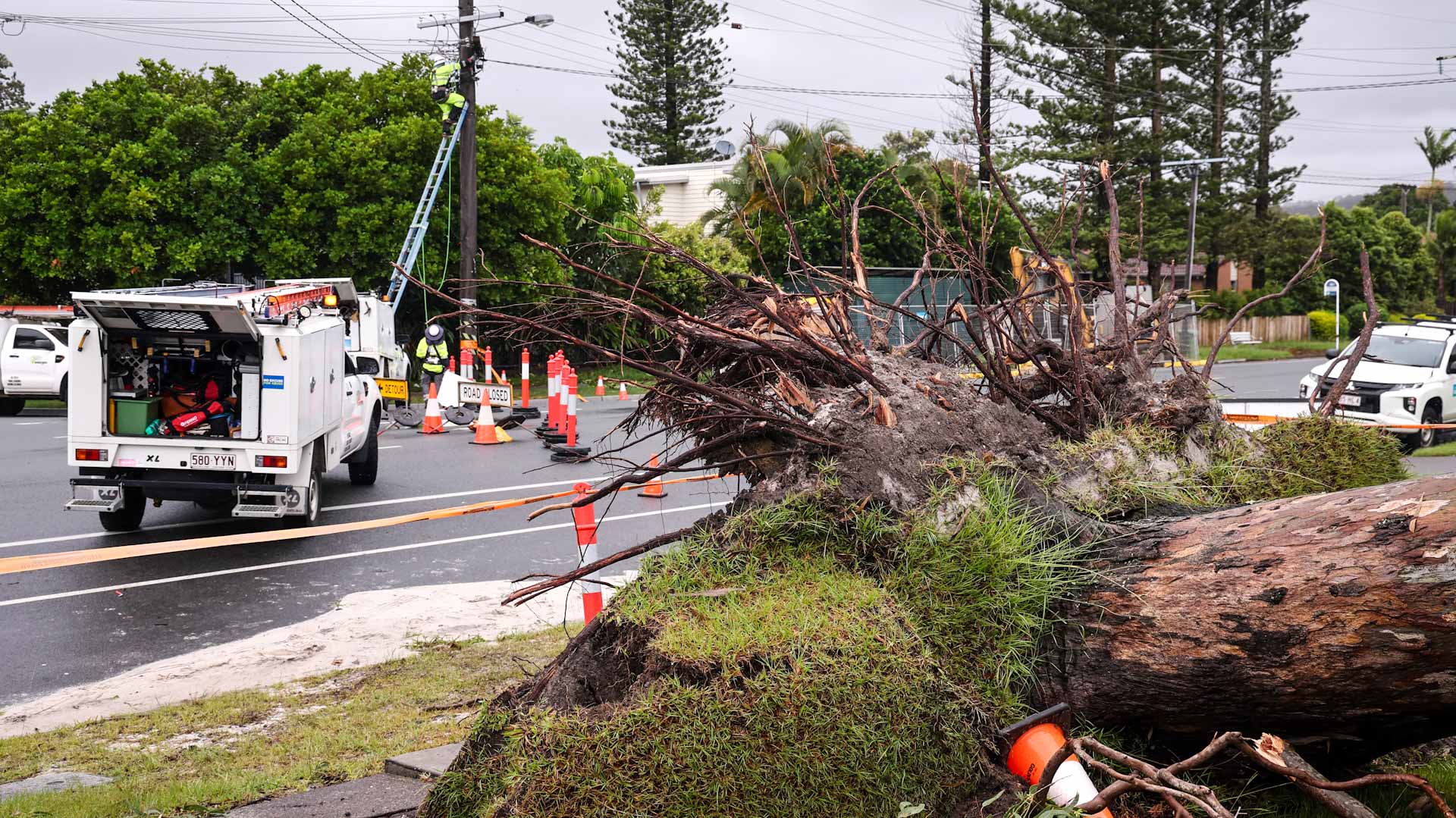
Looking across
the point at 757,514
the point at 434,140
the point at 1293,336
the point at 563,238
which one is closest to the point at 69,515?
the point at 757,514

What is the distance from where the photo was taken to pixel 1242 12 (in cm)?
4325

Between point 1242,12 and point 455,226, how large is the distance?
110 feet

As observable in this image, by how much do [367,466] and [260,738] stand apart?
25.4 feet

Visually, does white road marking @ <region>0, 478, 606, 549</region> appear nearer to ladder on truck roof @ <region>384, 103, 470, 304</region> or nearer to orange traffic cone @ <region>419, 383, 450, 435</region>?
orange traffic cone @ <region>419, 383, 450, 435</region>

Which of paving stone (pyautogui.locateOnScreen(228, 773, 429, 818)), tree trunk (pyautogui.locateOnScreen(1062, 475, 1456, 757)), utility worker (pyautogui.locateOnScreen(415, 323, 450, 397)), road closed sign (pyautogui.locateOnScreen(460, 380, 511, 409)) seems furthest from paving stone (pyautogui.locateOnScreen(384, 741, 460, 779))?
utility worker (pyautogui.locateOnScreen(415, 323, 450, 397))

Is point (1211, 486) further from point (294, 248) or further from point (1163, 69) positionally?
point (1163, 69)

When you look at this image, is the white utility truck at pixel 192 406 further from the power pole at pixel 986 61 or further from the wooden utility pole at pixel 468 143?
the power pole at pixel 986 61

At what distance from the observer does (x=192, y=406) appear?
33.0 feet

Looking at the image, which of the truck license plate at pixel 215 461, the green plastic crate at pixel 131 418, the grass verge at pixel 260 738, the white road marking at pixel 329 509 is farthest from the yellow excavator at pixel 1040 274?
the green plastic crate at pixel 131 418

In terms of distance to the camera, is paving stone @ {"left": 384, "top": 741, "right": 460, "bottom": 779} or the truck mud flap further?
the truck mud flap

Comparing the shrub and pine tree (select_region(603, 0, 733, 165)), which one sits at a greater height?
pine tree (select_region(603, 0, 733, 165))

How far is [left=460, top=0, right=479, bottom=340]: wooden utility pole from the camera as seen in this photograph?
2044 centimetres

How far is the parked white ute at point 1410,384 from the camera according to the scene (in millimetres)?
15586

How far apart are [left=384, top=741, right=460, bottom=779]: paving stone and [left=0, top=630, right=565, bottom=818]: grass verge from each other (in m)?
0.12
